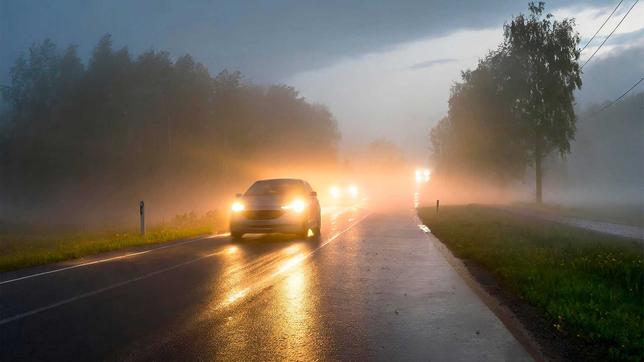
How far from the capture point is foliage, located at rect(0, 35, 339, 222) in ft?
198

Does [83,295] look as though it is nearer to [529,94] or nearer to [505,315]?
[505,315]

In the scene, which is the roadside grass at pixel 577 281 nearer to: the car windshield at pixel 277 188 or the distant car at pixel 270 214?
the distant car at pixel 270 214

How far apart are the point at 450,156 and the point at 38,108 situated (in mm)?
52800

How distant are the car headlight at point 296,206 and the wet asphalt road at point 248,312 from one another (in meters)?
4.16

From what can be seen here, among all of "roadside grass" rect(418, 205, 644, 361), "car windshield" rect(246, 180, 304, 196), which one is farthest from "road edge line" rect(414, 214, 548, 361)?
"car windshield" rect(246, 180, 304, 196)

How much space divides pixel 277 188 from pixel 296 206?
5.47ft

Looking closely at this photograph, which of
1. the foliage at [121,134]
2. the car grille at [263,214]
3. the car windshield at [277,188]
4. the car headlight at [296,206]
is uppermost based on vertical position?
the foliage at [121,134]

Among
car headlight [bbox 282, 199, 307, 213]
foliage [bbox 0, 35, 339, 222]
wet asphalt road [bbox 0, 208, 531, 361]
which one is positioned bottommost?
wet asphalt road [bbox 0, 208, 531, 361]

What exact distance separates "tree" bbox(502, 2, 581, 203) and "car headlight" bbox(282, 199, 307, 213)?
32.7 meters

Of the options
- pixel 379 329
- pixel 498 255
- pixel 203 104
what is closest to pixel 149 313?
pixel 379 329

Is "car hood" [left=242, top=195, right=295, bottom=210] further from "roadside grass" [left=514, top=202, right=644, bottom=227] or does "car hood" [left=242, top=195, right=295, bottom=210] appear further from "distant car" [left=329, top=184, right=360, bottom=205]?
"distant car" [left=329, top=184, right=360, bottom=205]

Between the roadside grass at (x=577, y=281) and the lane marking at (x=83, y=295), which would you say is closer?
the roadside grass at (x=577, y=281)

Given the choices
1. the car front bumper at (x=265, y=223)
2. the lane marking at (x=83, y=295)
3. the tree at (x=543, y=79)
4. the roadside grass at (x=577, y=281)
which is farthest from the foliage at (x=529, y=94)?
the lane marking at (x=83, y=295)

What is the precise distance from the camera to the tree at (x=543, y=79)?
4369 centimetres
